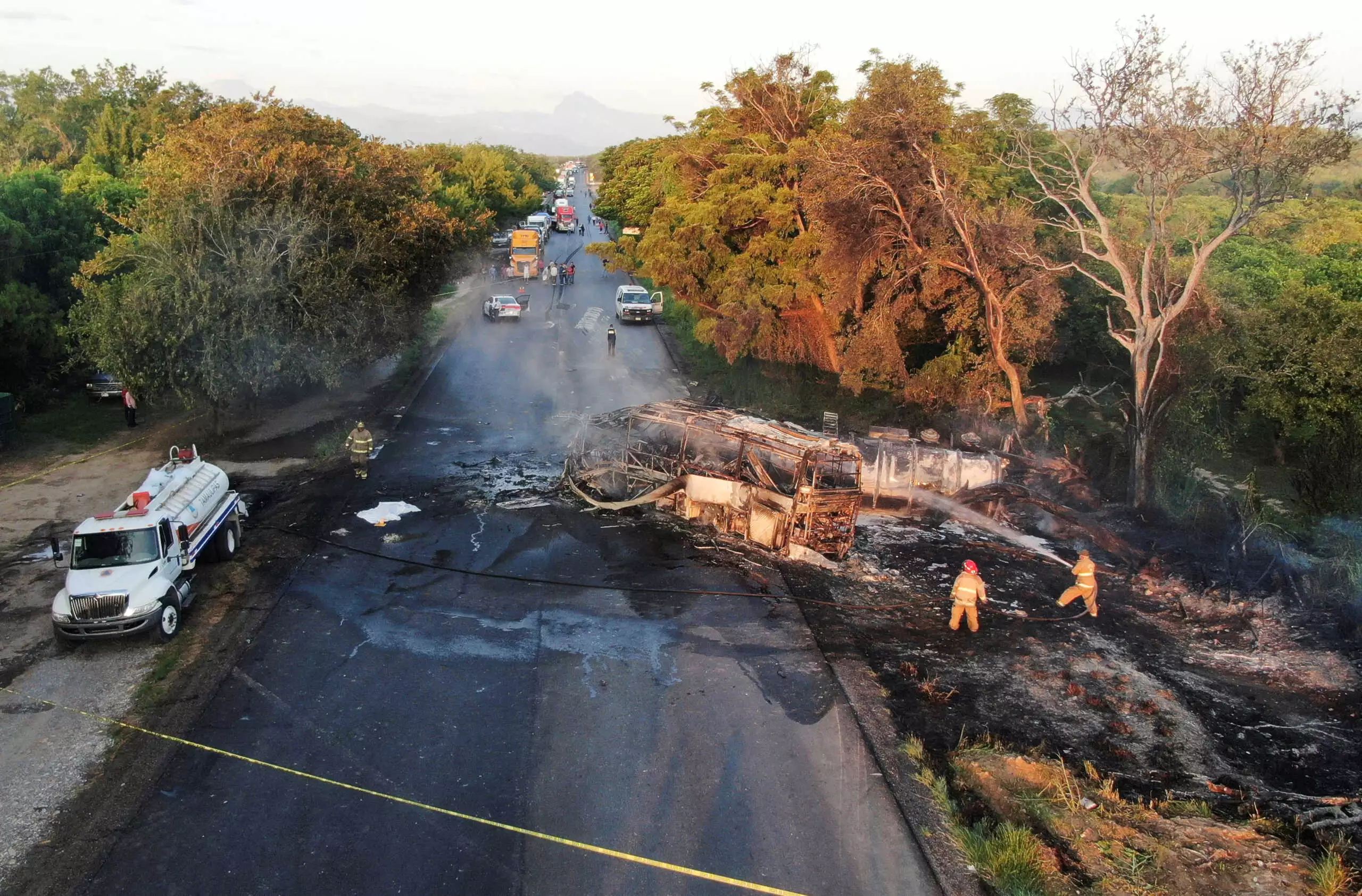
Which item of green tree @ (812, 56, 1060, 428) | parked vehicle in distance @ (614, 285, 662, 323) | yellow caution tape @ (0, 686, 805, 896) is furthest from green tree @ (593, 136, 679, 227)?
yellow caution tape @ (0, 686, 805, 896)

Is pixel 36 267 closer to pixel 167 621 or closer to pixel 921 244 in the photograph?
pixel 167 621

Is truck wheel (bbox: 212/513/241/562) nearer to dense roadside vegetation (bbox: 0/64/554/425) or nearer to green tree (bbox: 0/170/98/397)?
dense roadside vegetation (bbox: 0/64/554/425)

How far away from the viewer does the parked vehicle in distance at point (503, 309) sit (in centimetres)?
4194

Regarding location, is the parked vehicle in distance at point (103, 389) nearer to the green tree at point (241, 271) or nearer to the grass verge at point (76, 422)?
the grass verge at point (76, 422)

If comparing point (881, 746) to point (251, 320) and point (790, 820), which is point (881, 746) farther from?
point (251, 320)

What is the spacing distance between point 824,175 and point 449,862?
2000cm

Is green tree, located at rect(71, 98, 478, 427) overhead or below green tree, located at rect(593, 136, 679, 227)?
below

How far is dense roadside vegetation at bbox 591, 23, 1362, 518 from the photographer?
1745 cm

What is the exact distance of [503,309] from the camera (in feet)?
138

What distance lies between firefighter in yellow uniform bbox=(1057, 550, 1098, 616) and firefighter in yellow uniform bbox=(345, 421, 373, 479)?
47.8 ft

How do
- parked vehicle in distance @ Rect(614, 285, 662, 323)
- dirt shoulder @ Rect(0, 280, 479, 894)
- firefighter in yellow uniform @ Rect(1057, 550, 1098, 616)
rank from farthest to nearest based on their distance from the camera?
parked vehicle in distance @ Rect(614, 285, 662, 323)
firefighter in yellow uniform @ Rect(1057, 550, 1098, 616)
dirt shoulder @ Rect(0, 280, 479, 894)

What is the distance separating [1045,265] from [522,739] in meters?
16.9

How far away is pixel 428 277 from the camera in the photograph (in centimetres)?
2772

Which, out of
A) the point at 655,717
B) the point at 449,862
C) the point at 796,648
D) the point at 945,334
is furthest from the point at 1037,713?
the point at 945,334
